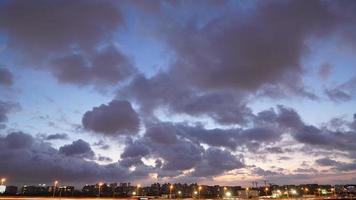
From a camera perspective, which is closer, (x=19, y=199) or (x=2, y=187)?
(x=19, y=199)

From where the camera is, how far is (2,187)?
165375 millimetres

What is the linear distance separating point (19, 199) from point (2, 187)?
4763cm

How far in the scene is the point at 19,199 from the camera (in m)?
126
